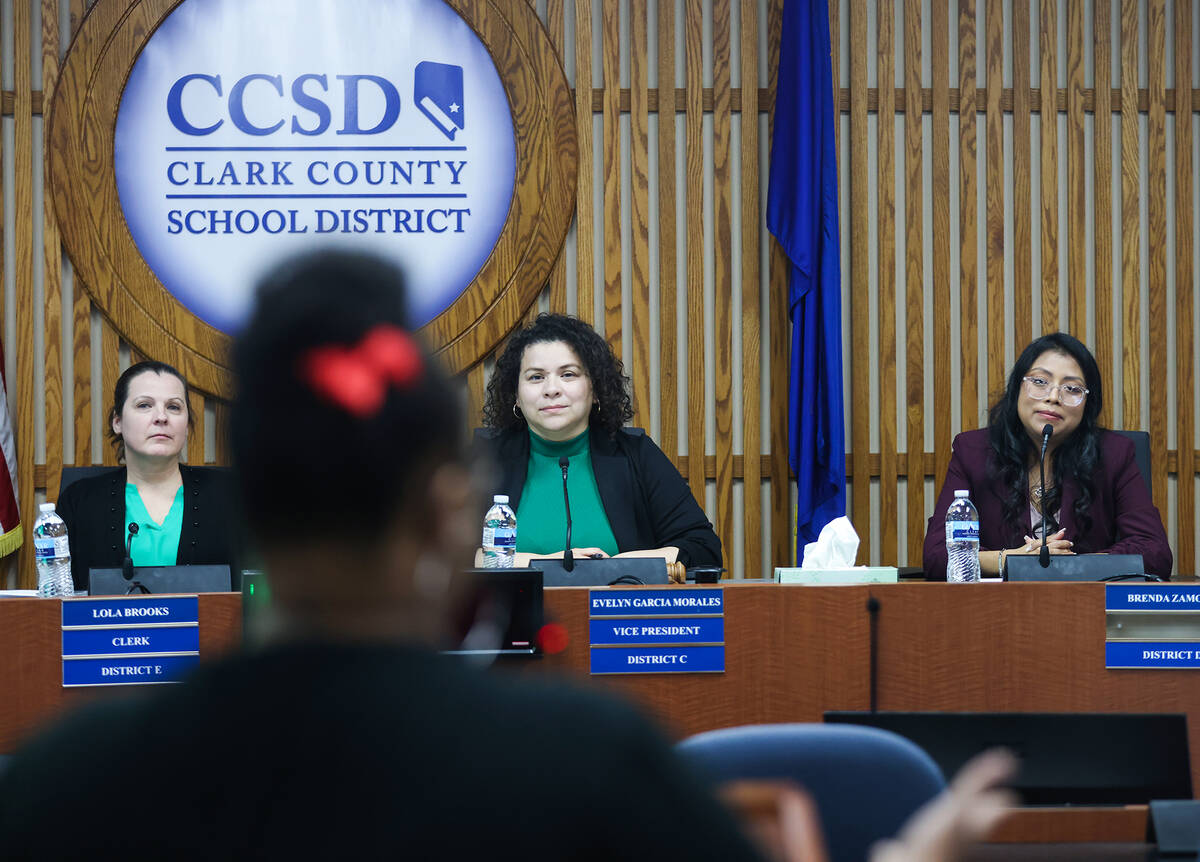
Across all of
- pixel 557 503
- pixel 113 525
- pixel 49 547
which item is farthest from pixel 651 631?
pixel 113 525

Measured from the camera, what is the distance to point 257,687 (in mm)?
713

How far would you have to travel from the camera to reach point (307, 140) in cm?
456

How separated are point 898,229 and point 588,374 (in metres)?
1.76

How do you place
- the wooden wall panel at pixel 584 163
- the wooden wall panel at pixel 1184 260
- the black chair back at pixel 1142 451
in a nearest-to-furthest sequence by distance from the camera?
1. the black chair back at pixel 1142 451
2. the wooden wall panel at pixel 584 163
3. the wooden wall panel at pixel 1184 260

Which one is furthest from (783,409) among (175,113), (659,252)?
(175,113)

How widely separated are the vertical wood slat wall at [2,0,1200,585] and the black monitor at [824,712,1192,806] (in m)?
2.66

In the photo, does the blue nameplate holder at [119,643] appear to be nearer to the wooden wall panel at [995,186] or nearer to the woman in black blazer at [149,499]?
the woman in black blazer at [149,499]

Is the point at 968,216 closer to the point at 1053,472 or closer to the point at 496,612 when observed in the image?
the point at 1053,472

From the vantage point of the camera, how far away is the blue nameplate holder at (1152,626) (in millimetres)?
2547

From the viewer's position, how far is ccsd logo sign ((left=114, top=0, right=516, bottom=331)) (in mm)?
4523

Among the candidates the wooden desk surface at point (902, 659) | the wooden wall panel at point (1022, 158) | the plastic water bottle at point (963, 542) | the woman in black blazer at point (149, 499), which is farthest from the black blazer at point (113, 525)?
the wooden wall panel at point (1022, 158)

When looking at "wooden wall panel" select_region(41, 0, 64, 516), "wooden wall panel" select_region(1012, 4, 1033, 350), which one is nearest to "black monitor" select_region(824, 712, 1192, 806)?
"wooden wall panel" select_region(1012, 4, 1033, 350)

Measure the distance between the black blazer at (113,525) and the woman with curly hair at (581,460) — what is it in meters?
0.86

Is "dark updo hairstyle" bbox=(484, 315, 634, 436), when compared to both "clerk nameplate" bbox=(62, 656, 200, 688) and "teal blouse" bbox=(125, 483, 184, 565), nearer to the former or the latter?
"teal blouse" bbox=(125, 483, 184, 565)
